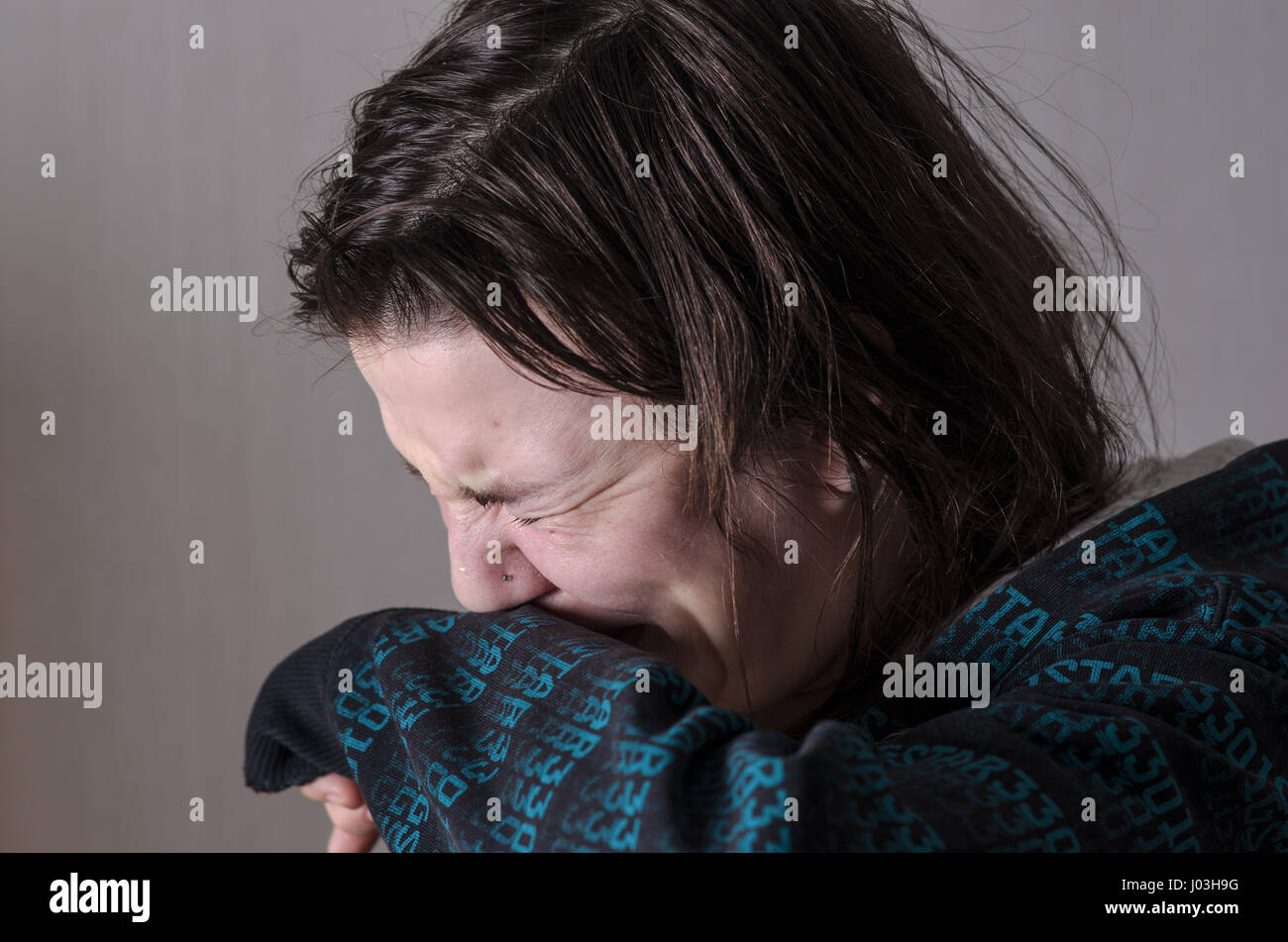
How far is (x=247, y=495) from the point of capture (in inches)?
49.5

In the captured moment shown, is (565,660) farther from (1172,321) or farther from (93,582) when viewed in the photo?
(1172,321)

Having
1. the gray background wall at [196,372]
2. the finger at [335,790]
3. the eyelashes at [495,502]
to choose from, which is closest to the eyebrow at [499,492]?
the eyelashes at [495,502]

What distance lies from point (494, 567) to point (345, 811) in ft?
1.28

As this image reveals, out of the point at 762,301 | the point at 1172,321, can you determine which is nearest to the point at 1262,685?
the point at 762,301

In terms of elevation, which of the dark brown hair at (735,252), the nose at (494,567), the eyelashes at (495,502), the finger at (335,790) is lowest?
the finger at (335,790)

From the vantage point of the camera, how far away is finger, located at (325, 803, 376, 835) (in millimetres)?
1003

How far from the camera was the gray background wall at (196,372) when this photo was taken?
113 centimetres

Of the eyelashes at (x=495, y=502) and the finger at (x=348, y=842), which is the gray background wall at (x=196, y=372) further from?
the eyelashes at (x=495, y=502)

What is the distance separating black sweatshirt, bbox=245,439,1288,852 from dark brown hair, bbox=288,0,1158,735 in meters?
0.10

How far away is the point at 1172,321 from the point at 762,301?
1.02 metres

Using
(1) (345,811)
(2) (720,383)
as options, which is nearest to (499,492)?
(2) (720,383)

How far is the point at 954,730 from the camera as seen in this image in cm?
55

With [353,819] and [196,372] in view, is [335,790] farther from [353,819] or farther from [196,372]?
[196,372]

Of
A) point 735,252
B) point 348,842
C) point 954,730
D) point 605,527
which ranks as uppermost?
point 735,252
